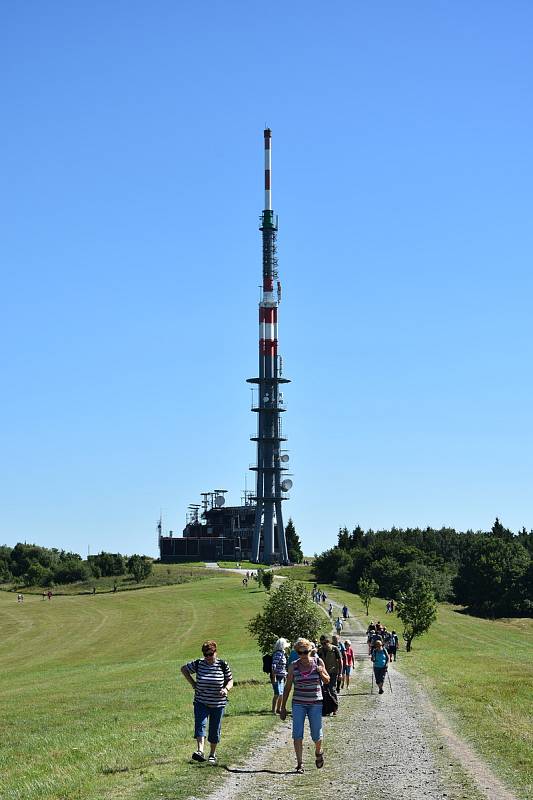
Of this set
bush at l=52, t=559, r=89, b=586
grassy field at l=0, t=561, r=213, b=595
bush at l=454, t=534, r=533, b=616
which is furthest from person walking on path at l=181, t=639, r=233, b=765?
bush at l=52, t=559, r=89, b=586

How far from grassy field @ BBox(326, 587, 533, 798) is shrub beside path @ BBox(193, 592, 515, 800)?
47 centimetres

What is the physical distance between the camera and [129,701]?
2945 centimetres

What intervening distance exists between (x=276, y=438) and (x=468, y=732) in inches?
5019

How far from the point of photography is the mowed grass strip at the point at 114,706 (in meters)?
14.8

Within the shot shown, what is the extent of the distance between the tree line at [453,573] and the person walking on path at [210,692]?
86.7 metres

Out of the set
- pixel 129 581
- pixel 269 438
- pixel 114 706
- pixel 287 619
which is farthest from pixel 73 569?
pixel 114 706

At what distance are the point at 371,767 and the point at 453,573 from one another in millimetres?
118686

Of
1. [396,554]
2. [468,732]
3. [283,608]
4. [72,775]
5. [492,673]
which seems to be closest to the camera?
[72,775]

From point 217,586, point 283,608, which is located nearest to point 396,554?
point 217,586

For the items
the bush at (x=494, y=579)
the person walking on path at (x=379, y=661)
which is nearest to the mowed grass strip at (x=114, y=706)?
the person walking on path at (x=379, y=661)

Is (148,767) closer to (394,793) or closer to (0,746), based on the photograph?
(394,793)

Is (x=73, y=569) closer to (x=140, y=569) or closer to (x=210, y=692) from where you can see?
(x=140, y=569)

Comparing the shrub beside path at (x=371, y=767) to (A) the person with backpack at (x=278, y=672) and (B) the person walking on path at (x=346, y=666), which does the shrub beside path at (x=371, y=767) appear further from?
(B) the person walking on path at (x=346, y=666)

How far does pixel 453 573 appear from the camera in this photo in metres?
130
